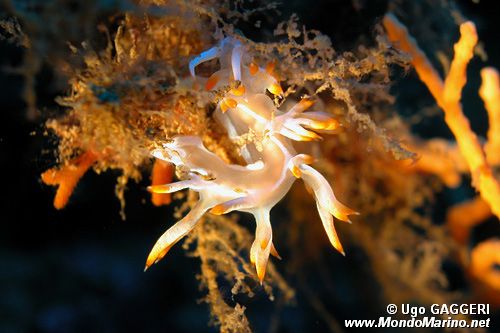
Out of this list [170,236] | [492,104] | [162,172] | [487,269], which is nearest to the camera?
[170,236]

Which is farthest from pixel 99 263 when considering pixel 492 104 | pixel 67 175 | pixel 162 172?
pixel 492 104

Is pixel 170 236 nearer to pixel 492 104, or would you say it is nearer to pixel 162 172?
pixel 162 172

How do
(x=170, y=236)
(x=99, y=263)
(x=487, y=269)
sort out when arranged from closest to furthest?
A: 1. (x=170, y=236)
2. (x=487, y=269)
3. (x=99, y=263)

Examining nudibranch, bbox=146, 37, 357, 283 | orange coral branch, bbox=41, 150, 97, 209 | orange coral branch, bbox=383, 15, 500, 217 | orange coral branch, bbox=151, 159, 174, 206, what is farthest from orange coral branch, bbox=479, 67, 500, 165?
orange coral branch, bbox=41, 150, 97, 209

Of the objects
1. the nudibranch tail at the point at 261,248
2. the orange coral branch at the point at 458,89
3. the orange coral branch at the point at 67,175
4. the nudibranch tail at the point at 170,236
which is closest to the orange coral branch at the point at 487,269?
the orange coral branch at the point at 458,89

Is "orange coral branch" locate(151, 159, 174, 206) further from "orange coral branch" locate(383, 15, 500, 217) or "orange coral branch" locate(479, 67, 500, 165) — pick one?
"orange coral branch" locate(479, 67, 500, 165)

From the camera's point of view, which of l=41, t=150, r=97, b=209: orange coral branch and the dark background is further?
the dark background

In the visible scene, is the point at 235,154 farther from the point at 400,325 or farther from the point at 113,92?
the point at 400,325
